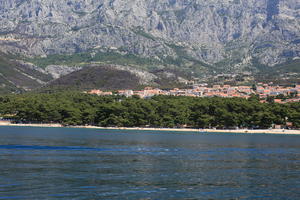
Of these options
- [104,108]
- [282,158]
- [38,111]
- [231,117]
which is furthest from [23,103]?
[282,158]

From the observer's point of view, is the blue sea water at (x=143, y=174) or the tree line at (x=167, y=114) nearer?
the blue sea water at (x=143, y=174)

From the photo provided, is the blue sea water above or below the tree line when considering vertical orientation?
below

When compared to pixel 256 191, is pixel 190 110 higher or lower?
higher

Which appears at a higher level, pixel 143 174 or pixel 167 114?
pixel 167 114

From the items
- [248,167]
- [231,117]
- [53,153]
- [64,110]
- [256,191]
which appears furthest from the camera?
[64,110]

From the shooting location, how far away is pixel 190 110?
17350 centimetres

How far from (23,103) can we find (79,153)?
11369 cm

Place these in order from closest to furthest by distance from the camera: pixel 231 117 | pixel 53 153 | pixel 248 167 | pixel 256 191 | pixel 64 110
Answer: pixel 256 191
pixel 248 167
pixel 53 153
pixel 231 117
pixel 64 110

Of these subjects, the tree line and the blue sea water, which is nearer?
the blue sea water

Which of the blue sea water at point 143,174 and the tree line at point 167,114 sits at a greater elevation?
the tree line at point 167,114

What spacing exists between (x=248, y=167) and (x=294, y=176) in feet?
26.9

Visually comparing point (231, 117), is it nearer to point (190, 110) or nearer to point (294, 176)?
point (190, 110)

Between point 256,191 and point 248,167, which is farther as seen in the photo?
point 248,167

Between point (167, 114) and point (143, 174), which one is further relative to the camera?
point (167, 114)
